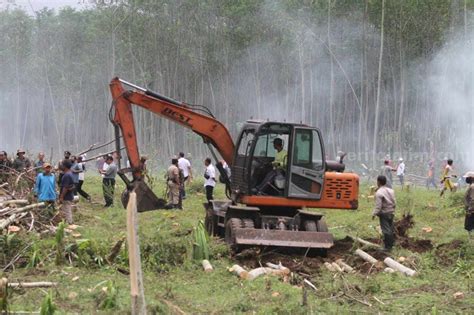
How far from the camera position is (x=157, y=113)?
14.7m

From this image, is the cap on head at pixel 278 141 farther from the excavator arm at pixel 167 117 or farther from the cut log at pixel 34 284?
the cut log at pixel 34 284

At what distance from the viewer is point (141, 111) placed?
5375 cm

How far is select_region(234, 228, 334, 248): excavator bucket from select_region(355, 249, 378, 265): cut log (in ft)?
1.82

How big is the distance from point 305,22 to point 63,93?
2731 cm

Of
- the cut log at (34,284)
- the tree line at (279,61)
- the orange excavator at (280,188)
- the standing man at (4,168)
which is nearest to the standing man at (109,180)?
the standing man at (4,168)

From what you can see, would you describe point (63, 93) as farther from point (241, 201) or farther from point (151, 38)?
point (241, 201)

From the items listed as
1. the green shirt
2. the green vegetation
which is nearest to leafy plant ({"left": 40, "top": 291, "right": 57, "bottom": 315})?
the green vegetation

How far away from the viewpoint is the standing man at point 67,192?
15.2m

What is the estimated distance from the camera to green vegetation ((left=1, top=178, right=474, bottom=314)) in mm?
8805

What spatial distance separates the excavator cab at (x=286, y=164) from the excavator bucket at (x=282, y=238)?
3.42ft

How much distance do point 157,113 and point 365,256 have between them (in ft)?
17.0

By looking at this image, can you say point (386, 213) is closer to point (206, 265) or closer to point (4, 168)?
point (206, 265)

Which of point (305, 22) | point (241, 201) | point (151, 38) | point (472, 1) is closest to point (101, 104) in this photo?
point (151, 38)

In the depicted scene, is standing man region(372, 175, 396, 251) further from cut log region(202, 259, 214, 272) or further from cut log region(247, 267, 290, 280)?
cut log region(202, 259, 214, 272)
